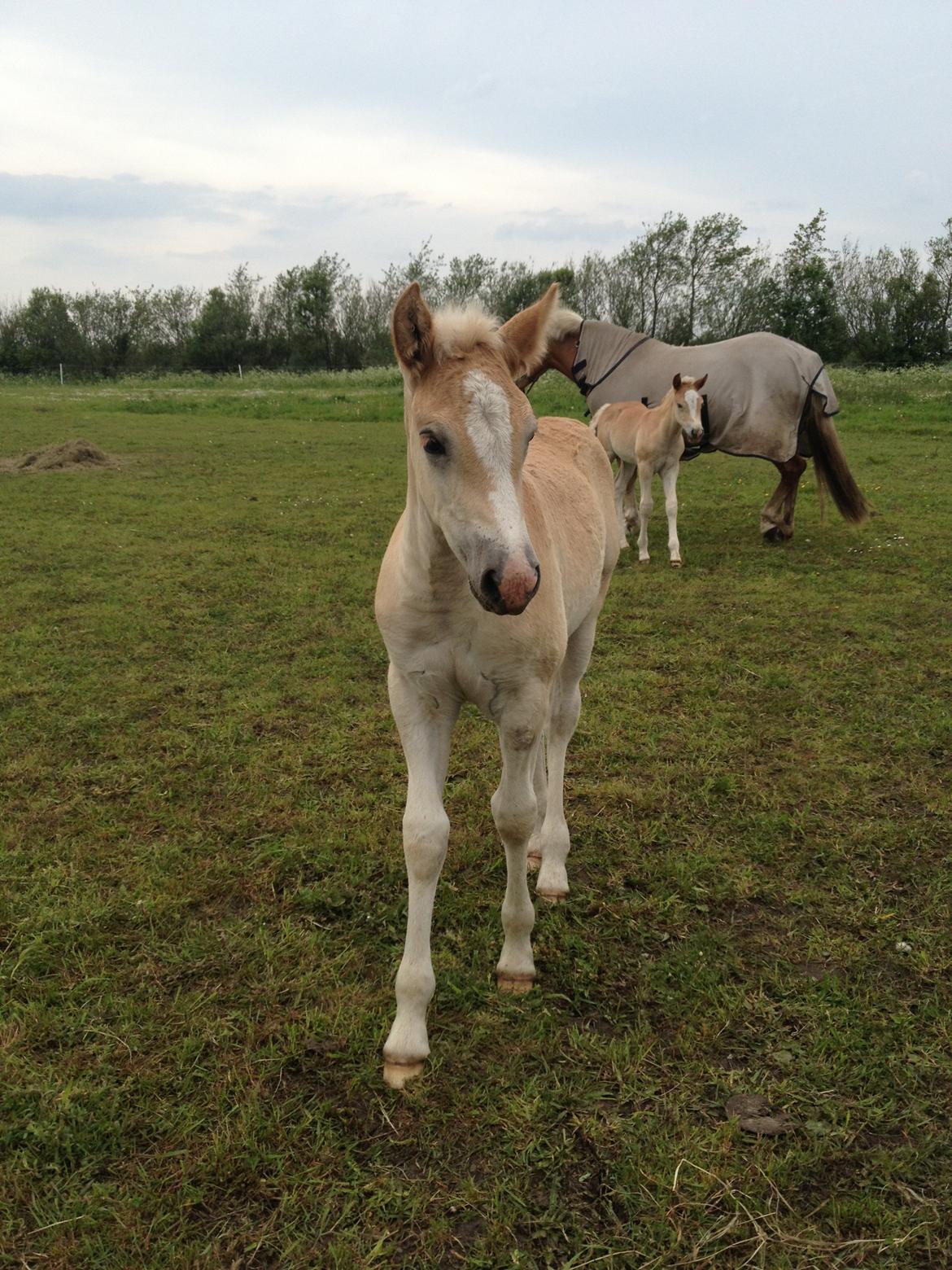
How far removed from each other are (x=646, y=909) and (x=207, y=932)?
1679 millimetres

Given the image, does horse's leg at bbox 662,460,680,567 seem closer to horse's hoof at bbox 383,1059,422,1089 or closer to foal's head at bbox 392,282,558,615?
foal's head at bbox 392,282,558,615

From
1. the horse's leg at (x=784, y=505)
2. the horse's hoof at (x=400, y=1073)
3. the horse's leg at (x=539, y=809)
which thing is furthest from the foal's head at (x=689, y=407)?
the horse's hoof at (x=400, y=1073)

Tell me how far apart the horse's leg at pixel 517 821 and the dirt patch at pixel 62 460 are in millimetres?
12579

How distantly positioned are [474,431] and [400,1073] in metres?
1.86

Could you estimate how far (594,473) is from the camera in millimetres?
3951

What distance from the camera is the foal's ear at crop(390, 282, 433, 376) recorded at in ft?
7.02

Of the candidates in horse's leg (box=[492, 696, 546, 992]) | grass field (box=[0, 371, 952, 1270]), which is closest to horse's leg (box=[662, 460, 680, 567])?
grass field (box=[0, 371, 952, 1270])

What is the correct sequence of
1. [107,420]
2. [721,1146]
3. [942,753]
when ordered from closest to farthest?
[721,1146], [942,753], [107,420]

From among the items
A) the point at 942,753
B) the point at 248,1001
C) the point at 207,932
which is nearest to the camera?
the point at 248,1001

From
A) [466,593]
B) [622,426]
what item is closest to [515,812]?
[466,593]

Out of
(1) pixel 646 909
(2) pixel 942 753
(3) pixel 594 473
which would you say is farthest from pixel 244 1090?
(2) pixel 942 753

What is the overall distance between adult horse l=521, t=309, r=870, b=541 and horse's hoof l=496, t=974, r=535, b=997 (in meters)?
7.17

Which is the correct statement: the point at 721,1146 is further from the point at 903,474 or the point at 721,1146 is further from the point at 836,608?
the point at 903,474

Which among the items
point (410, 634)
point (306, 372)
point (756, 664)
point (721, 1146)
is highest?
point (306, 372)
